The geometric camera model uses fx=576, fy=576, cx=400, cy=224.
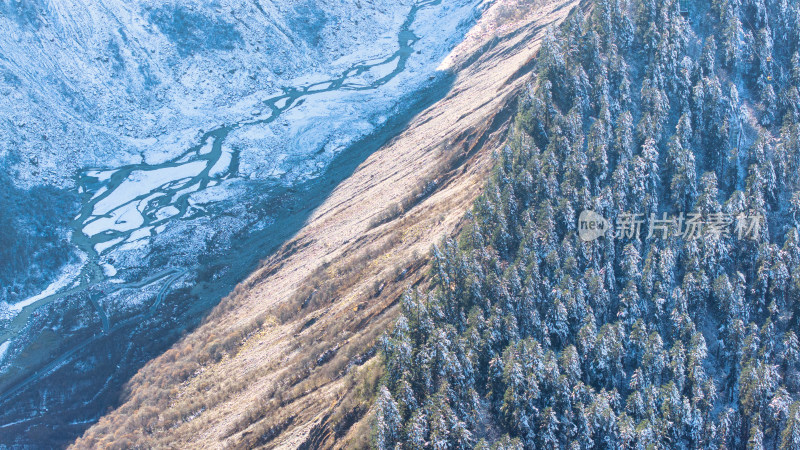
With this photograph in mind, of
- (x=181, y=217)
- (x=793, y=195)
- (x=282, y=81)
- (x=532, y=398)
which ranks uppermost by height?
(x=282, y=81)

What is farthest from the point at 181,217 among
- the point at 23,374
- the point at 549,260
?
the point at 549,260

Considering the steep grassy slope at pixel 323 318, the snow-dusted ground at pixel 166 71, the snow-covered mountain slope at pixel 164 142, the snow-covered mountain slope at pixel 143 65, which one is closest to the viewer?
the steep grassy slope at pixel 323 318

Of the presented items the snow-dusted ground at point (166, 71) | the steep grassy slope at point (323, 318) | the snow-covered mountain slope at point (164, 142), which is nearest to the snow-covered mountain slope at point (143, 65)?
the snow-dusted ground at point (166, 71)

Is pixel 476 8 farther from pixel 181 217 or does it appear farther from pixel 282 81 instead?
pixel 181 217

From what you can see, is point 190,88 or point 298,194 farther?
point 190,88

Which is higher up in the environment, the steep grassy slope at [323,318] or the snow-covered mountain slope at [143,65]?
the snow-covered mountain slope at [143,65]

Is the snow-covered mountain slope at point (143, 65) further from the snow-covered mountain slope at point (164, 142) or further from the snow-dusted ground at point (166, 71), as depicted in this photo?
the snow-covered mountain slope at point (164, 142)

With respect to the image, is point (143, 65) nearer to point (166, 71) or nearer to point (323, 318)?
point (166, 71)

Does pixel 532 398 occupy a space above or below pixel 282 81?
below
